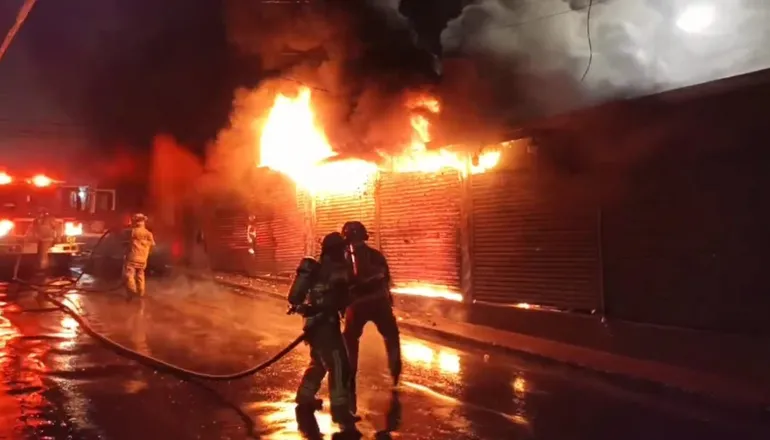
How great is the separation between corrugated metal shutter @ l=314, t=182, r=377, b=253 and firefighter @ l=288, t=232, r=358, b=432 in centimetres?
819

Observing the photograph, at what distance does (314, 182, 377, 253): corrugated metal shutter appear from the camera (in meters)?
14.1

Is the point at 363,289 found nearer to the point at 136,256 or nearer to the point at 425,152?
the point at 425,152

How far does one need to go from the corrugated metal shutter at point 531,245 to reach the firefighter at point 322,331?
5.59 meters

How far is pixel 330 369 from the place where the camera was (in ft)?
18.5

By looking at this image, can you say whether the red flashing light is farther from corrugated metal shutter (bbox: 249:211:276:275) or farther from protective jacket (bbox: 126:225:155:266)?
protective jacket (bbox: 126:225:155:266)

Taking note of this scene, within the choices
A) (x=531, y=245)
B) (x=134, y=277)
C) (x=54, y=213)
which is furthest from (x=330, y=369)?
(x=54, y=213)

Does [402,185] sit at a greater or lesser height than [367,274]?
greater

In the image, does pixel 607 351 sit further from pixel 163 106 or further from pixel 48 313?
pixel 163 106

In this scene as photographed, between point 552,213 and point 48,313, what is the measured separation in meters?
8.09

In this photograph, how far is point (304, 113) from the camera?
48.2ft

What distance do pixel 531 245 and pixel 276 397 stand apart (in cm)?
598

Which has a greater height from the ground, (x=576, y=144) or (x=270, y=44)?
(x=270, y=44)

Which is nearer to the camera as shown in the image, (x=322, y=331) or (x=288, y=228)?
(x=322, y=331)

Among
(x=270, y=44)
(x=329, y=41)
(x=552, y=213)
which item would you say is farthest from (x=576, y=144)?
(x=270, y=44)
